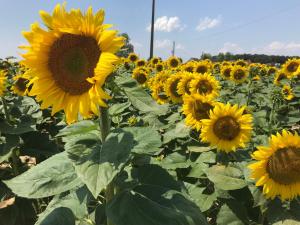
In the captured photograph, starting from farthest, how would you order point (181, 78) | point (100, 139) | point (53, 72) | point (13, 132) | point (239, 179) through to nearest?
point (181, 78) → point (13, 132) → point (239, 179) → point (53, 72) → point (100, 139)

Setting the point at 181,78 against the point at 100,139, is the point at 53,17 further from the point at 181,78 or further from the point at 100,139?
the point at 181,78

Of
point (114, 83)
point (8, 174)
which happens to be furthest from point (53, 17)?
point (8, 174)

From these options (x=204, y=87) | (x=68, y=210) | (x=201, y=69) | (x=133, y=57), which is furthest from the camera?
(x=133, y=57)

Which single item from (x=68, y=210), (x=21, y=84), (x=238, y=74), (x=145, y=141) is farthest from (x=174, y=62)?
(x=145, y=141)

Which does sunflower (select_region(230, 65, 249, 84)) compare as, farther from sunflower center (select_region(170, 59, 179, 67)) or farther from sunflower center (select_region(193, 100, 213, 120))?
sunflower center (select_region(193, 100, 213, 120))

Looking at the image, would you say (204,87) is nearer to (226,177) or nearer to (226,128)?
(226,128)

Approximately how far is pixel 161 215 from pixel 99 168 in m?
0.35

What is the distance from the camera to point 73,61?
6.75 feet

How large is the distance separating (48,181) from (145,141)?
450 mm

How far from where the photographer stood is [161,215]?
1.84 m

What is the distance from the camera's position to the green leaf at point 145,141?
1.90m

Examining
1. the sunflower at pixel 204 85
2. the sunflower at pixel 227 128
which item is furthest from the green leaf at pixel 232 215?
the sunflower at pixel 204 85

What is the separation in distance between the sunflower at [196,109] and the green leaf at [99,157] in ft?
7.07

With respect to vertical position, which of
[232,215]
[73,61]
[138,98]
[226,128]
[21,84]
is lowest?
[232,215]
